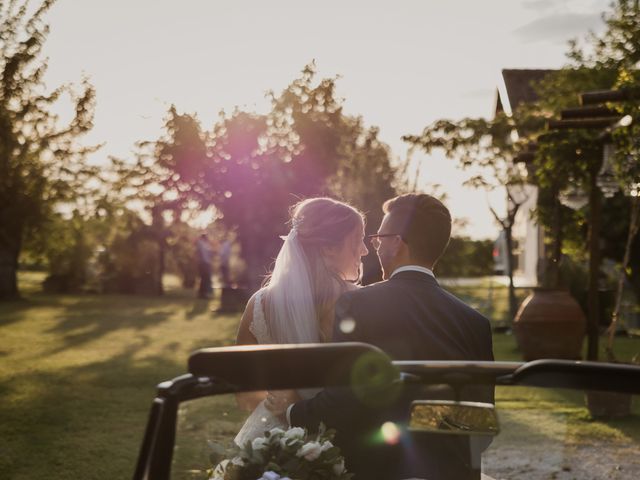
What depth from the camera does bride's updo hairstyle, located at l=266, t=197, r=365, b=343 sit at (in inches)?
187

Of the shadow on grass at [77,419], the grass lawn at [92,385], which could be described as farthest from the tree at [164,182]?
the shadow on grass at [77,419]

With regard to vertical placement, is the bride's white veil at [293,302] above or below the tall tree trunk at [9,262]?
A: above

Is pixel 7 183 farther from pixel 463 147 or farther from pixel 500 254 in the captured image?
pixel 500 254

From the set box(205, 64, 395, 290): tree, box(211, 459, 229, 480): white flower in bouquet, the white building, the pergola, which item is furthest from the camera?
the white building

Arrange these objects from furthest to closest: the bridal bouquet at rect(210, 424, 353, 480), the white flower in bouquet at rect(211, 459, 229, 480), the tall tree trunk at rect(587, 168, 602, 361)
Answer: the tall tree trunk at rect(587, 168, 602, 361), the white flower in bouquet at rect(211, 459, 229, 480), the bridal bouquet at rect(210, 424, 353, 480)

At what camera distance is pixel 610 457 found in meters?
8.47

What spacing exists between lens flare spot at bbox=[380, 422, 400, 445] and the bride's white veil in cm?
135

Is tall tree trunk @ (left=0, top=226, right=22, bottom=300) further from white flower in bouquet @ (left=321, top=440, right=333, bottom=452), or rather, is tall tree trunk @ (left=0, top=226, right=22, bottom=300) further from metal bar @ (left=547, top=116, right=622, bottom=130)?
white flower in bouquet @ (left=321, top=440, right=333, bottom=452)

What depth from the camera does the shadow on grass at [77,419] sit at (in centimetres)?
777

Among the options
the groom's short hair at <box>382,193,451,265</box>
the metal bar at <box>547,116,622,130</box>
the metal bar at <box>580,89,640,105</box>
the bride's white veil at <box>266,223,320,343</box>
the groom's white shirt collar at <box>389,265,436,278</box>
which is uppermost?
the metal bar at <box>580,89,640,105</box>

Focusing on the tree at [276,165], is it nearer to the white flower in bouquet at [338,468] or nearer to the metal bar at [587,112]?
the metal bar at [587,112]

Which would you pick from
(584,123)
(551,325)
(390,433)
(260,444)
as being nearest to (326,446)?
(260,444)

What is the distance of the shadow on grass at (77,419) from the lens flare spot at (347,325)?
184 inches

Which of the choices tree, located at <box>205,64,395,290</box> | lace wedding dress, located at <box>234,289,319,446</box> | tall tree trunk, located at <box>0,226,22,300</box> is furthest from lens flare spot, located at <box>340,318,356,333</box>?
tree, located at <box>205,64,395,290</box>
